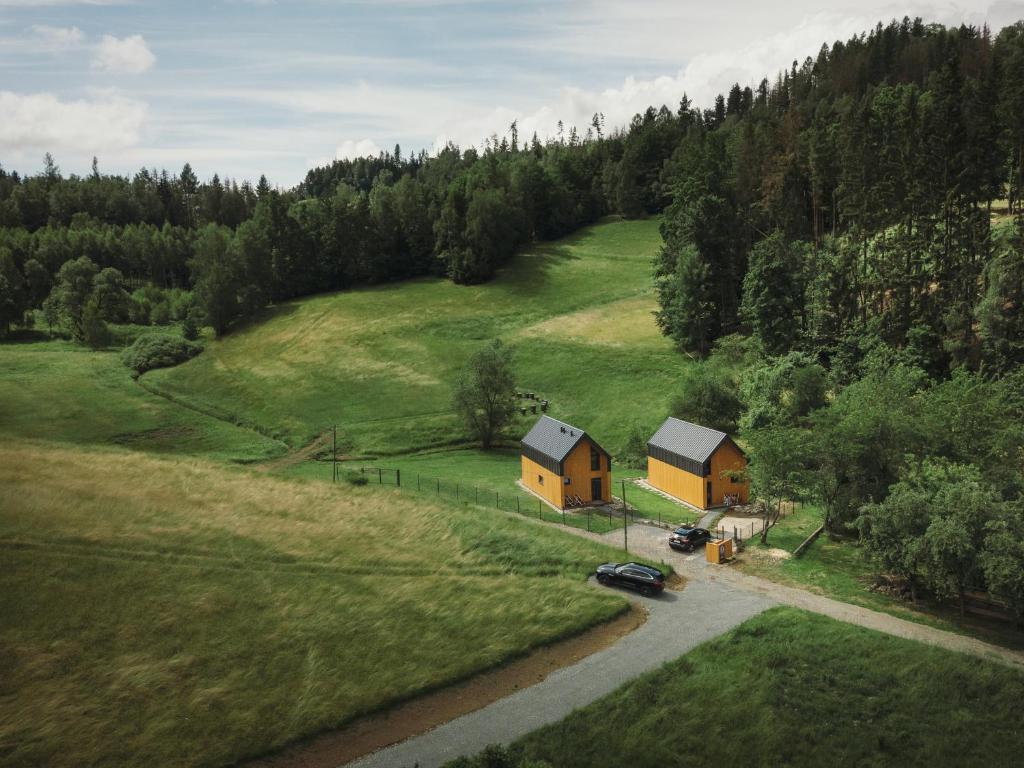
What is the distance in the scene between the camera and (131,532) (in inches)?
1491

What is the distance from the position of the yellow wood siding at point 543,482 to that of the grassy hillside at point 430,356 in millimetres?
12356

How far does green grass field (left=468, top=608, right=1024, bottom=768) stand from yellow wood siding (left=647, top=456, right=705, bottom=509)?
19.6 meters

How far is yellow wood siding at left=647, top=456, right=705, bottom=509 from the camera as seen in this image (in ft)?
166

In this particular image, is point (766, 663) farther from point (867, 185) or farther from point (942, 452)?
point (867, 185)

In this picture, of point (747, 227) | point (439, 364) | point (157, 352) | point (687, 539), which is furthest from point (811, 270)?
point (157, 352)

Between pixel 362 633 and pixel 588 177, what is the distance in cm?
13394

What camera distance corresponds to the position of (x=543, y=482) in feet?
177

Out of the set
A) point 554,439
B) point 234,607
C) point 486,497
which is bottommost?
point 486,497

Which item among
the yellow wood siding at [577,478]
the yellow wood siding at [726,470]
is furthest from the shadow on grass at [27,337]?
the yellow wood siding at [726,470]

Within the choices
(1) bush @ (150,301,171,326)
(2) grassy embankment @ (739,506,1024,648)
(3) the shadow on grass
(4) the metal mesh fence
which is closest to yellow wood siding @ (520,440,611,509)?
Answer: (4) the metal mesh fence

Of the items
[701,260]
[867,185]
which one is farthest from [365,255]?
[867,185]

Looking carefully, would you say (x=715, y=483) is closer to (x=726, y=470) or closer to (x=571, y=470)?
(x=726, y=470)

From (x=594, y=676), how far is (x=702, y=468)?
952 inches

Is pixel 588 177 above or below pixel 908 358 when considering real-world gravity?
above
